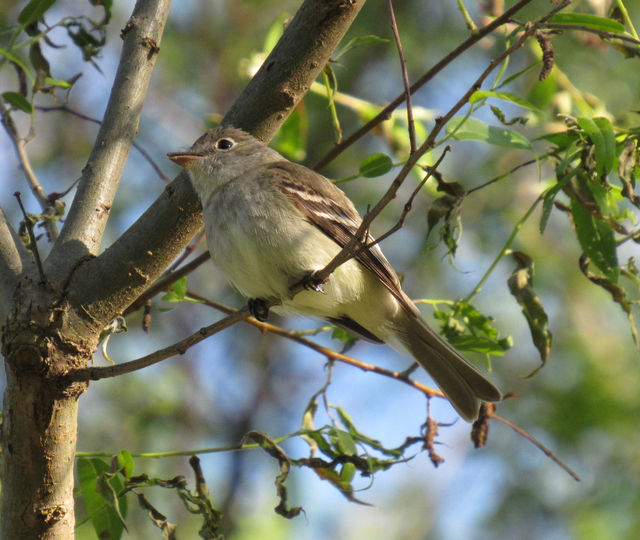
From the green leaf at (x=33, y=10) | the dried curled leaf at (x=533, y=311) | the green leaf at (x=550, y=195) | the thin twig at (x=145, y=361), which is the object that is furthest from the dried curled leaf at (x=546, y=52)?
the green leaf at (x=33, y=10)

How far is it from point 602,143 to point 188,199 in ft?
4.85

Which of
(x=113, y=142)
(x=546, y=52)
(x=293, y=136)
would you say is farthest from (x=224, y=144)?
(x=546, y=52)

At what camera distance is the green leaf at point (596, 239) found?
9.84 feet

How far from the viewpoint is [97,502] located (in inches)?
108

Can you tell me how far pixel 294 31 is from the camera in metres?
2.76

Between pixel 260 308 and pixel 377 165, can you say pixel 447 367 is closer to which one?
pixel 260 308

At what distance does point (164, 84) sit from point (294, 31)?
676 cm

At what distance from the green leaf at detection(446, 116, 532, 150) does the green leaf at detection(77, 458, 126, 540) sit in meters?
1.82

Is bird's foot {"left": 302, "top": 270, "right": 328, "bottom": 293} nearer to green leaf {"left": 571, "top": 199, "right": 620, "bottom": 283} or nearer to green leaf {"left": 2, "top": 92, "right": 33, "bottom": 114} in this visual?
green leaf {"left": 571, "top": 199, "right": 620, "bottom": 283}

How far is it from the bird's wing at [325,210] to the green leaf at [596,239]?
89 centimetres

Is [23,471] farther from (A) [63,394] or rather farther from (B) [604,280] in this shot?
(B) [604,280]

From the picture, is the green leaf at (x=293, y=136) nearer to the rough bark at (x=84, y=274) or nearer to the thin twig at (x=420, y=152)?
the rough bark at (x=84, y=274)

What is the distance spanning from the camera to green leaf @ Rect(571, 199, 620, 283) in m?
3.00

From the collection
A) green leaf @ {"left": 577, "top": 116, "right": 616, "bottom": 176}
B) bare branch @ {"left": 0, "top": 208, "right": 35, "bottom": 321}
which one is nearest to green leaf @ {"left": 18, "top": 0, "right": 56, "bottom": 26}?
bare branch @ {"left": 0, "top": 208, "right": 35, "bottom": 321}
